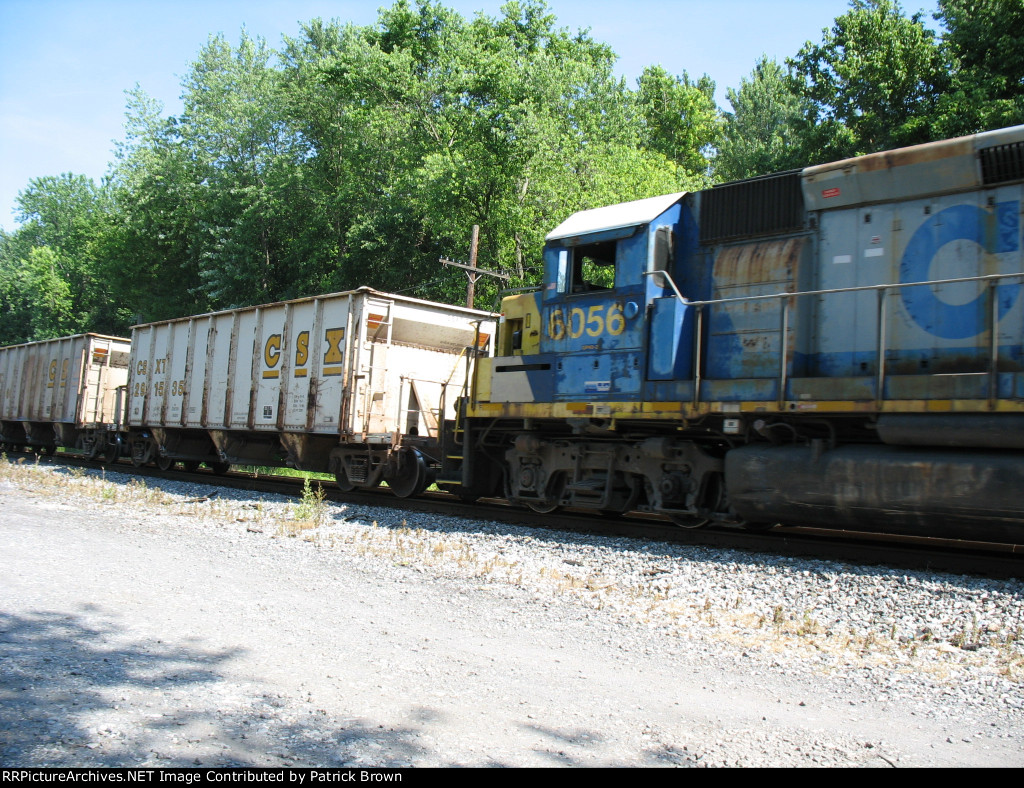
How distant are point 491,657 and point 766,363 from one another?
4.99 m

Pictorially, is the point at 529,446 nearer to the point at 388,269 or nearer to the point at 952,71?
the point at 952,71

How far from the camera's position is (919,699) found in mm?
4043

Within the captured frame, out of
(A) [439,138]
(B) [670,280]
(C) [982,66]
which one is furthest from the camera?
(A) [439,138]

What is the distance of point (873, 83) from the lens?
79.5 feet

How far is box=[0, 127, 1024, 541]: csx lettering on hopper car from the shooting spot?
6695 millimetres

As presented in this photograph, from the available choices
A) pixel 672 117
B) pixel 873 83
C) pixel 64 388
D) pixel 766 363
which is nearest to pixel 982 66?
pixel 873 83

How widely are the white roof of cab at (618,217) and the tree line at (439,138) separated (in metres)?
16.3

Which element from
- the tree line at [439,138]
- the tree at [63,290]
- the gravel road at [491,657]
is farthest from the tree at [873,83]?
the tree at [63,290]

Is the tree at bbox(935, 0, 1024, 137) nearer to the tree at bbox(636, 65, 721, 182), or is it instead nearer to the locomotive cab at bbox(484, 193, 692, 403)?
the locomotive cab at bbox(484, 193, 692, 403)

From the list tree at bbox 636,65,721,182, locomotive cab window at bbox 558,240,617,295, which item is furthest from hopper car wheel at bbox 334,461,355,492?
tree at bbox 636,65,721,182

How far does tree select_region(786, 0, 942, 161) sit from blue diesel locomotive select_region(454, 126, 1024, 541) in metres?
17.3

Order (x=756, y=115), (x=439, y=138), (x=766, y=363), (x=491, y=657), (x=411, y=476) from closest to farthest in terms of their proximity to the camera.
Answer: (x=491, y=657) → (x=766, y=363) → (x=411, y=476) → (x=439, y=138) → (x=756, y=115)

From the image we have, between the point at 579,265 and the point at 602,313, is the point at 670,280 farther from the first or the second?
the point at 579,265

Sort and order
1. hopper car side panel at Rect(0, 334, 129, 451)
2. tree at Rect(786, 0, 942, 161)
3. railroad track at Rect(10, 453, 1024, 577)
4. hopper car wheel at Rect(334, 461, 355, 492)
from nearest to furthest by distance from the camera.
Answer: railroad track at Rect(10, 453, 1024, 577) < hopper car wheel at Rect(334, 461, 355, 492) < hopper car side panel at Rect(0, 334, 129, 451) < tree at Rect(786, 0, 942, 161)
